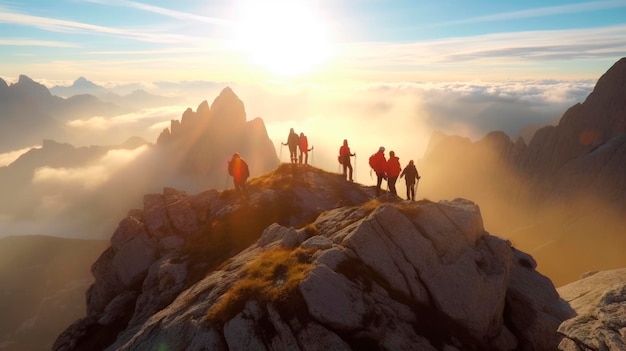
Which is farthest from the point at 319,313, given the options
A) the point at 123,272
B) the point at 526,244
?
the point at 526,244

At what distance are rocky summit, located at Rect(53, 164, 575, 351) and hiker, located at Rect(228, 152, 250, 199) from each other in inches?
169

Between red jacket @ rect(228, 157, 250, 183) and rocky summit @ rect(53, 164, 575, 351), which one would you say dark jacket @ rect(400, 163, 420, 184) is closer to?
rocky summit @ rect(53, 164, 575, 351)

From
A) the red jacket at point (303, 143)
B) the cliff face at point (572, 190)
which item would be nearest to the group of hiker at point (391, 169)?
the red jacket at point (303, 143)

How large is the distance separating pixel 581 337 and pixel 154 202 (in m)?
41.7

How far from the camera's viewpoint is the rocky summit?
743 inches

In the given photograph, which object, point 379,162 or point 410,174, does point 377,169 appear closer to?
point 379,162

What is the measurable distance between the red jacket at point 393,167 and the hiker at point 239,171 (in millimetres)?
14316

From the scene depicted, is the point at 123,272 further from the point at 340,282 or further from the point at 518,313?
the point at 518,313

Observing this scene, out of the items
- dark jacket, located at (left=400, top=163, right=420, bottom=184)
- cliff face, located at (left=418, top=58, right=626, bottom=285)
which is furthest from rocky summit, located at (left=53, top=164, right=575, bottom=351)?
cliff face, located at (left=418, top=58, right=626, bottom=285)

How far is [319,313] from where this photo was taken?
18797 mm

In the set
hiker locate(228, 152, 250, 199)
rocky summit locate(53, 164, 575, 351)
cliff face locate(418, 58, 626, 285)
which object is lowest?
cliff face locate(418, 58, 626, 285)

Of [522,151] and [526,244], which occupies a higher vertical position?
[522,151]

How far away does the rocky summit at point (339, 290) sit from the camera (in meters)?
18.9

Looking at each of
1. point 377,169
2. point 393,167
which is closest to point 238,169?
point 377,169
